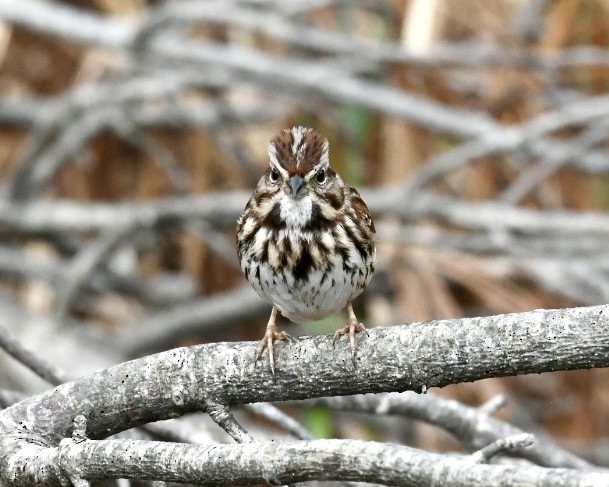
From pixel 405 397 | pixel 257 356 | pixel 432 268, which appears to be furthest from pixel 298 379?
pixel 432 268

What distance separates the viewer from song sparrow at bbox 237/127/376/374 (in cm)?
338

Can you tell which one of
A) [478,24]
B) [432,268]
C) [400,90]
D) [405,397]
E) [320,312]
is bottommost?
[405,397]

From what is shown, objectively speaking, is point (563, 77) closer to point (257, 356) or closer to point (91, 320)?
point (91, 320)

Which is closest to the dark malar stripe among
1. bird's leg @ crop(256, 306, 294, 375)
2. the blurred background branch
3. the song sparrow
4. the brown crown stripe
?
the song sparrow

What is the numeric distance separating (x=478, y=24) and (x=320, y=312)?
332 centimetres

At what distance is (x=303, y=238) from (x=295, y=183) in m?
0.16

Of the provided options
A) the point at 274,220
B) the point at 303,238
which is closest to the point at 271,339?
the point at 303,238

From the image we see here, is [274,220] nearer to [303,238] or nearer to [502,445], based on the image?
[303,238]

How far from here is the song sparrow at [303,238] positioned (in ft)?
11.1

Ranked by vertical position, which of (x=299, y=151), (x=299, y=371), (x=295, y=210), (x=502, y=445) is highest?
(x=299, y=151)

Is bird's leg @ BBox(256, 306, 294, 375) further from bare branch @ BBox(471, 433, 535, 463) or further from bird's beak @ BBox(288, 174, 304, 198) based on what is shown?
bare branch @ BBox(471, 433, 535, 463)

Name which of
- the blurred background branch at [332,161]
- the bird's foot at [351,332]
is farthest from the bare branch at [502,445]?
the blurred background branch at [332,161]

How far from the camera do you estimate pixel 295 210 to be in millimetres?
3465

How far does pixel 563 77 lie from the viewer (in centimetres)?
737
